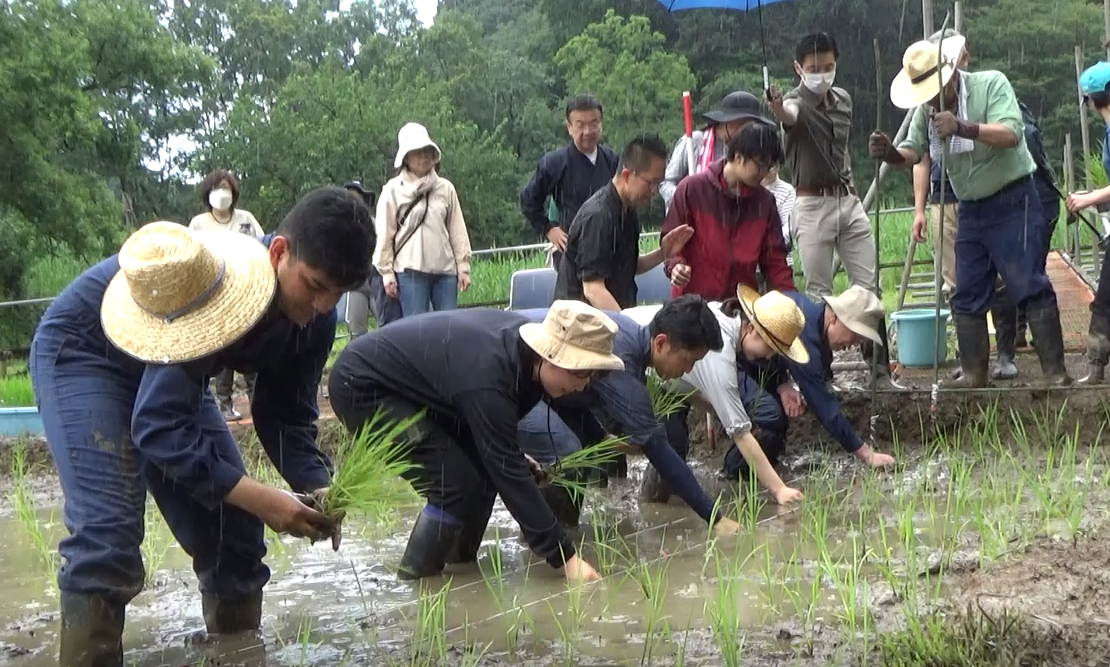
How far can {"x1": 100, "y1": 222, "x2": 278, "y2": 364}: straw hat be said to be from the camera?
2803 mm

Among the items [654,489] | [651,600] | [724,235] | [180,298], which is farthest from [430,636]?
[724,235]

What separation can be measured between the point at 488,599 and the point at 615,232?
1.86m

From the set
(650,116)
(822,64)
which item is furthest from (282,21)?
(822,64)

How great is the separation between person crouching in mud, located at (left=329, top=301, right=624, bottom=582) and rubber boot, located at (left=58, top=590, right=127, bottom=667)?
109 cm

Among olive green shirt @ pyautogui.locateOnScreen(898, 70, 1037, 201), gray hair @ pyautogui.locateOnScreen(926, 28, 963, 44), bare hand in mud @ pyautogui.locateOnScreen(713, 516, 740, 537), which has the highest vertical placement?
gray hair @ pyautogui.locateOnScreen(926, 28, 963, 44)

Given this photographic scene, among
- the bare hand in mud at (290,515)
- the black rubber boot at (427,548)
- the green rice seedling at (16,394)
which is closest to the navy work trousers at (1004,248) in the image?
the black rubber boot at (427,548)

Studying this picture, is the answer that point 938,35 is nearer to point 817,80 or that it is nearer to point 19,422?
point 817,80

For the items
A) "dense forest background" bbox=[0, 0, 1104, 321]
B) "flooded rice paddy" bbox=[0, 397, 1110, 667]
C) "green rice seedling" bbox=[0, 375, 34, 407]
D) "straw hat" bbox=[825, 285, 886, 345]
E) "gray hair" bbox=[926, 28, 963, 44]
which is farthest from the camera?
"dense forest background" bbox=[0, 0, 1104, 321]

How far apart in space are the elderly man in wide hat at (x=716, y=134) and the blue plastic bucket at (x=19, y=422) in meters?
3.76

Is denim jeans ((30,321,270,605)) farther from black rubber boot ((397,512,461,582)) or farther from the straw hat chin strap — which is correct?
black rubber boot ((397,512,461,582))

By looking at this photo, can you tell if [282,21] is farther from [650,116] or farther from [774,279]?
→ [774,279]

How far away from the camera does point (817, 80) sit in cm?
585

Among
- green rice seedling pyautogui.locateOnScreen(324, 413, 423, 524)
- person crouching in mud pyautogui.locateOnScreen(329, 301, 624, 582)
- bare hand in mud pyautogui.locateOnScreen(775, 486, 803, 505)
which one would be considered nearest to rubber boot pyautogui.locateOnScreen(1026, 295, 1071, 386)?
bare hand in mud pyautogui.locateOnScreen(775, 486, 803, 505)

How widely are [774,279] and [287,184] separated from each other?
26353 millimetres
